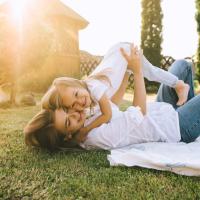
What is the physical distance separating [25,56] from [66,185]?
6683 mm

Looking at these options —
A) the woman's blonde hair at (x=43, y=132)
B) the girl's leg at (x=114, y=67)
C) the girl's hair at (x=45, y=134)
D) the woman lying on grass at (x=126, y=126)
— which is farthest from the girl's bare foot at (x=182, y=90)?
the woman's blonde hair at (x=43, y=132)

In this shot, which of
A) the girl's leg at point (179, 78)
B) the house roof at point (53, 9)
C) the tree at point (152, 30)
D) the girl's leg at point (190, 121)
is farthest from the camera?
the tree at point (152, 30)

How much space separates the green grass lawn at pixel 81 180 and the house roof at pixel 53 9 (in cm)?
1160

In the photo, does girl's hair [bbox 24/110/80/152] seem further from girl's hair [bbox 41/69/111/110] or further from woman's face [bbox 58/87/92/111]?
woman's face [bbox 58/87/92/111]

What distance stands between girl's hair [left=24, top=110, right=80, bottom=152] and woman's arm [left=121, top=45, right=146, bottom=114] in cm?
70

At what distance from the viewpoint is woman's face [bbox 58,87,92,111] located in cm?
298

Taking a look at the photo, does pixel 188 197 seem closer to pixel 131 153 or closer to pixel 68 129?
pixel 131 153

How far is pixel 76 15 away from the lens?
620 inches

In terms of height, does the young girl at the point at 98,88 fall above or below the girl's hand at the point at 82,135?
above

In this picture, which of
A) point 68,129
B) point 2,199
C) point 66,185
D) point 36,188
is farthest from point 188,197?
point 68,129

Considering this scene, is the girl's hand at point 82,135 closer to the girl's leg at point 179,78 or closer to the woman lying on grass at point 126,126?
the woman lying on grass at point 126,126

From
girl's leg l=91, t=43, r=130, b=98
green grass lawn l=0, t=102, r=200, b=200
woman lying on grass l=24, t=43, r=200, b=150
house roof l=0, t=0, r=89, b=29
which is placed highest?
house roof l=0, t=0, r=89, b=29

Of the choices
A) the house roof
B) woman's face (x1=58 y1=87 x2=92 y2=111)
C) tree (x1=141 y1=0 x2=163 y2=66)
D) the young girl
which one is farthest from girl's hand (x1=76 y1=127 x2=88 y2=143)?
tree (x1=141 y1=0 x2=163 y2=66)

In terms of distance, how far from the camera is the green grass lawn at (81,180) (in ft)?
7.14
